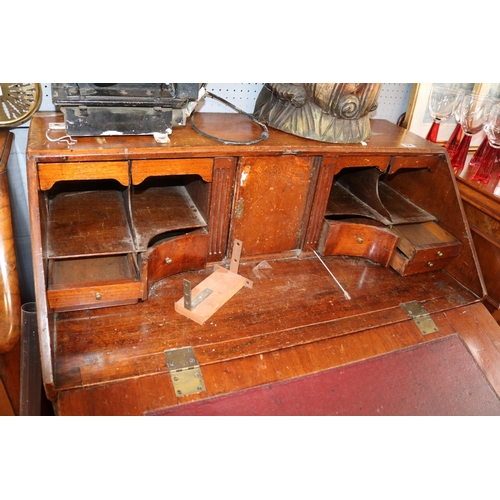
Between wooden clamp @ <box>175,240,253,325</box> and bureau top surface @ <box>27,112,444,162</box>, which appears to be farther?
wooden clamp @ <box>175,240,253,325</box>

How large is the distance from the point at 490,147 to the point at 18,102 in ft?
6.19

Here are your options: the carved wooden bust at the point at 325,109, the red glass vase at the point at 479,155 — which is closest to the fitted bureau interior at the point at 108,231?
the carved wooden bust at the point at 325,109

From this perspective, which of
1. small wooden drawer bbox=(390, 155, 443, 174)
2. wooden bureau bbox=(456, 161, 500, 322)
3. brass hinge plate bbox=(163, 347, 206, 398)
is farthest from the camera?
wooden bureau bbox=(456, 161, 500, 322)

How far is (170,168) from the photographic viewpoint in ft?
4.46

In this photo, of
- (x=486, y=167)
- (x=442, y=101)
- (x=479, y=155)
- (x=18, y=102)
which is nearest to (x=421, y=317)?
(x=486, y=167)

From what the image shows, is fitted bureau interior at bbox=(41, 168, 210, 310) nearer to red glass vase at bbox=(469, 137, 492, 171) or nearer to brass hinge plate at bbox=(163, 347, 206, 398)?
brass hinge plate at bbox=(163, 347, 206, 398)

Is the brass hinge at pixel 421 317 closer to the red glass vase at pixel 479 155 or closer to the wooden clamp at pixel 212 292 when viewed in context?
the wooden clamp at pixel 212 292

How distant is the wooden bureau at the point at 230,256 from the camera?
124 centimetres

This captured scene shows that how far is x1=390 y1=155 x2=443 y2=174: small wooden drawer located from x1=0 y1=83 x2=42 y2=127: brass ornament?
1.27 meters

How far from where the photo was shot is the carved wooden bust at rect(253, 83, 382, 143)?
1500 mm

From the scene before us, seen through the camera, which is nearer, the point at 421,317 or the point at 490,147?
the point at 421,317

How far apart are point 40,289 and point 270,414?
2.33 ft

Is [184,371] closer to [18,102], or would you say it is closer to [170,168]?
[170,168]

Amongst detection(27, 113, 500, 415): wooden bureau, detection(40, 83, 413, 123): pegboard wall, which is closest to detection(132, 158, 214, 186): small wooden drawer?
detection(27, 113, 500, 415): wooden bureau
